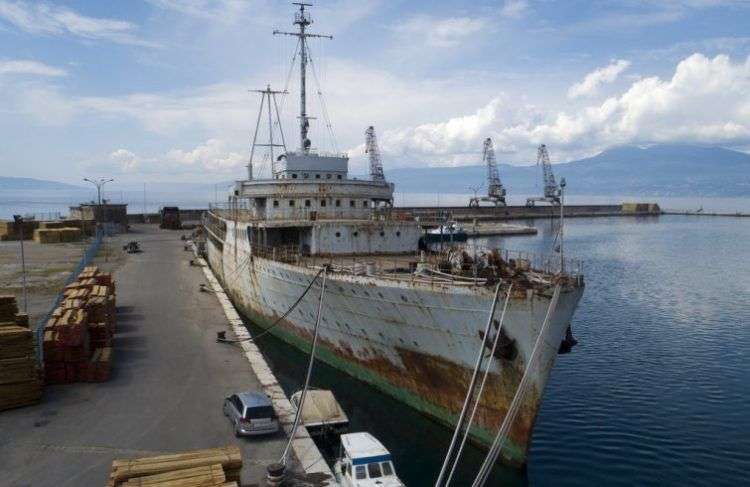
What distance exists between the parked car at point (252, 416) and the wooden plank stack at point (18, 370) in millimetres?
6061

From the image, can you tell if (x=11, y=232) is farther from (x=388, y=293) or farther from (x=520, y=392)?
(x=520, y=392)

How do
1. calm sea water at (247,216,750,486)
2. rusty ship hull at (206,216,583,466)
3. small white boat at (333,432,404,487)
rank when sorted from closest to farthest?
small white boat at (333,432,404,487)
rusty ship hull at (206,216,583,466)
calm sea water at (247,216,750,486)

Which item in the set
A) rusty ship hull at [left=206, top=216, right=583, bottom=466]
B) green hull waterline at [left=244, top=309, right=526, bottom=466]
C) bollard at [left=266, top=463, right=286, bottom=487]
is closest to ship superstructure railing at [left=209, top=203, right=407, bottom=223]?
rusty ship hull at [left=206, top=216, right=583, bottom=466]

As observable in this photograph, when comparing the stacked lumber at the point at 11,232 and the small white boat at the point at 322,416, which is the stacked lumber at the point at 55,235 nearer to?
the stacked lumber at the point at 11,232

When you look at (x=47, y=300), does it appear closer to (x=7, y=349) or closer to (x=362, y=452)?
(x=7, y=349)

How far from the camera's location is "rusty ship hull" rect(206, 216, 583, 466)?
50.5 ft

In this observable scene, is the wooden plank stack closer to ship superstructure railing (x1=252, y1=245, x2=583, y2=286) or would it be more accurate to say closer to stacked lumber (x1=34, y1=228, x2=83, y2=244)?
ship superstructure railing (x1=252, y1=245, x2=583, y2=286)

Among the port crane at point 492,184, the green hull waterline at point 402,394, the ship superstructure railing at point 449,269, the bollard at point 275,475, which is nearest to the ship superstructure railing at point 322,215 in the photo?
the ship superstructure railing at point 449,269

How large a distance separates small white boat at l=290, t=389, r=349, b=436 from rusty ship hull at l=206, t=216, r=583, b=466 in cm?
293

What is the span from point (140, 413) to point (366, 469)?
7.04 meters

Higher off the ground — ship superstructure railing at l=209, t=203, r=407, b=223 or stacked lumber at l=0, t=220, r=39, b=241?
ship superstructure railing at l=209, t=203, r=407, b=223

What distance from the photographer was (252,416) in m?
14.6

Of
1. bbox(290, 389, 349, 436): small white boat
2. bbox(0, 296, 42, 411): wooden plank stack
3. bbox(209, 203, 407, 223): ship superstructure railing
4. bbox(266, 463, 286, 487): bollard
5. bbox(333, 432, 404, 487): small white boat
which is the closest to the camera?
bbox(266, 463, 286, 487): bollard

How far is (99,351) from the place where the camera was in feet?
64.5
